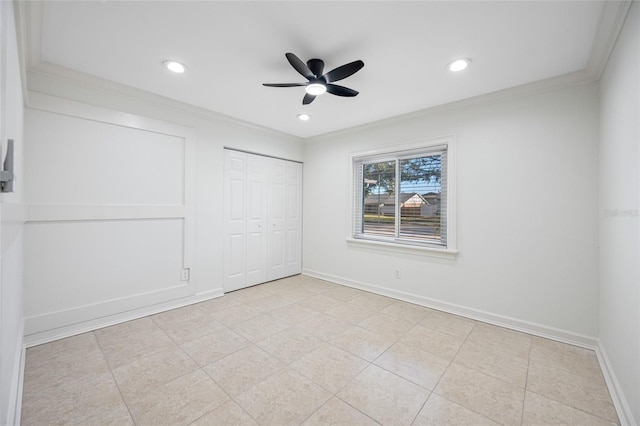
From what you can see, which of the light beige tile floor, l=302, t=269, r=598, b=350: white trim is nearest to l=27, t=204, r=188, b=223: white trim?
the light beige tile floor

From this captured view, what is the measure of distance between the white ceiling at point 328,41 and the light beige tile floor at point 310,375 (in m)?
2.51

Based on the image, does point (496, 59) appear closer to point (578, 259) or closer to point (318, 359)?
point (578, 259)

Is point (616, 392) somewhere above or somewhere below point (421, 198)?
below

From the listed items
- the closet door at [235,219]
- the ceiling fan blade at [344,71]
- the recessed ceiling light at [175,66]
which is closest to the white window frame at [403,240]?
the closet door at [235,219]

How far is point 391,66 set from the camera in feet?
8.00

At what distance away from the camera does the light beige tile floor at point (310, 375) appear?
1674 mm

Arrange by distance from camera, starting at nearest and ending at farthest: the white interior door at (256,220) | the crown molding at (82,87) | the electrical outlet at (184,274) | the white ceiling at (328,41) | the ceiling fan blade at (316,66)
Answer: the white ceiling at (328,41)
the ceiling fan blade at (316,66)
the crown molding at (82,87)
the electrical outlet at (184,274)
the white interior door at (256,220)

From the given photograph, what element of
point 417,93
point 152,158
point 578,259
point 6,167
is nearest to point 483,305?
point 578,259

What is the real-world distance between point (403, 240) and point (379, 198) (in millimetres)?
741

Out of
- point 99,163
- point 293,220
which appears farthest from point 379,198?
point 99,163

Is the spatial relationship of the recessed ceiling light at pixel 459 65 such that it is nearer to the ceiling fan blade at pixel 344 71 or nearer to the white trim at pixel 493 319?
the ceiling fan blade at pixel 344 71

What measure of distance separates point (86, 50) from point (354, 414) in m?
3.39

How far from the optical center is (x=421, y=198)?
368cm

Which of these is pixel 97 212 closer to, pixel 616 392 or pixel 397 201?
pixel 397 201
